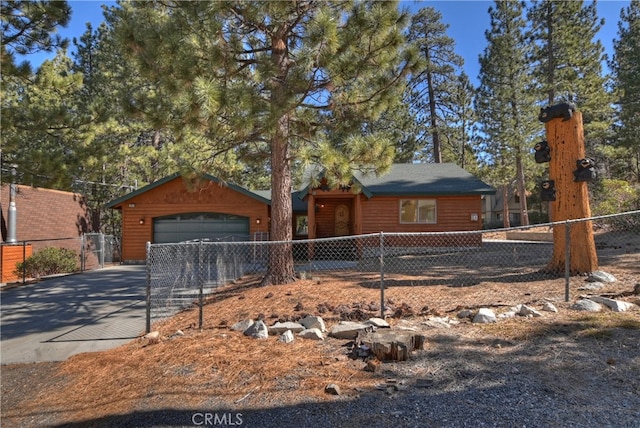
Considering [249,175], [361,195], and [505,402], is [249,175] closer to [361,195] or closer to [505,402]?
[361,195]

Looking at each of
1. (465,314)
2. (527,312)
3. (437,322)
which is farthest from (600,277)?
(437,322)

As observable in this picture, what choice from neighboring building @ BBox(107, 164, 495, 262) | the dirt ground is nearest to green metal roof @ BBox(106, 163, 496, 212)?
neighboring building @ BBox(107, 164, 495, 262)

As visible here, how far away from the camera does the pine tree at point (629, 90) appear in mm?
21719

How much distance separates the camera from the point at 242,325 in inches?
209

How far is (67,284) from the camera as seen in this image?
430 inches

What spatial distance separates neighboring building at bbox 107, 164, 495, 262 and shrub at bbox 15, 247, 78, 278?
285 centimetres

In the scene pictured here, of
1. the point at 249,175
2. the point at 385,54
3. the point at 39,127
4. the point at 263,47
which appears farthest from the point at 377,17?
the point at 249,175

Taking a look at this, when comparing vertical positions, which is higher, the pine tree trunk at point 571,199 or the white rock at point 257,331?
the pine tree trunk at point 571,199

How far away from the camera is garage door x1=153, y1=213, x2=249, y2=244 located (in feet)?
53.8

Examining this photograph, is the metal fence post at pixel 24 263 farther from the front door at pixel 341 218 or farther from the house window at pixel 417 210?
the house window at pixel 417 210

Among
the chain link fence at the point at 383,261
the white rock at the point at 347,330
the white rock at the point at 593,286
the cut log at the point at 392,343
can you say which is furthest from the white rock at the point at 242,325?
the white rock at the point at 593,286

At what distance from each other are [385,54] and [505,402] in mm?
6113

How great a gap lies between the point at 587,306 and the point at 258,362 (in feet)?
14.4

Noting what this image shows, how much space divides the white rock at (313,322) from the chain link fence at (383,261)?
887 mm
